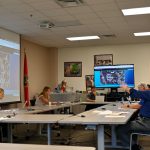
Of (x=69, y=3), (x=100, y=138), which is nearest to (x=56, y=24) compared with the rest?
(x=69, y=3)

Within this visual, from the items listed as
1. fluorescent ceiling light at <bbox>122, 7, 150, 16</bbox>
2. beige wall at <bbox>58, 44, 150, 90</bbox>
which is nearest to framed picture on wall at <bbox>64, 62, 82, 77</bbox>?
beige wall at <bbox>58, 44, 150, 90</bbox>

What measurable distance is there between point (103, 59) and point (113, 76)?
961 mm

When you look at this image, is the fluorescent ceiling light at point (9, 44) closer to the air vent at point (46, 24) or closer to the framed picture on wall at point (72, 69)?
the air vent at point (46, 24)

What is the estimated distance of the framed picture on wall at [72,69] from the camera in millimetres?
10795

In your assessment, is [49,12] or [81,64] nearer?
[49,12]

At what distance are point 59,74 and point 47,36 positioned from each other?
2.68 meters

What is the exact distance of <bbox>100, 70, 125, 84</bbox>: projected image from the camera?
967cm

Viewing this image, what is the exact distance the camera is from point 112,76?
9820 millimetres

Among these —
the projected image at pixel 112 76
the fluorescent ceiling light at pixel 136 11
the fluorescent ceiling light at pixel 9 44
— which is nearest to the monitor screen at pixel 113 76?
the projected image at pixel 112 76

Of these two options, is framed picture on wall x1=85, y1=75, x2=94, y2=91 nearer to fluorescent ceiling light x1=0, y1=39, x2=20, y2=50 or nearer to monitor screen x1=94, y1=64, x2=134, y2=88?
monitor screen x1=94, y1=64, x2=134, y2=88

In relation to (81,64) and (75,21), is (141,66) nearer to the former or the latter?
(81,64)

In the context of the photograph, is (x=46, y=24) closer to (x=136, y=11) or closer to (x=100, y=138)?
(x=136, y=11)

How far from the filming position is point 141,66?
10133 mm

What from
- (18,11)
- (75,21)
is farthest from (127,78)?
(18,11)
